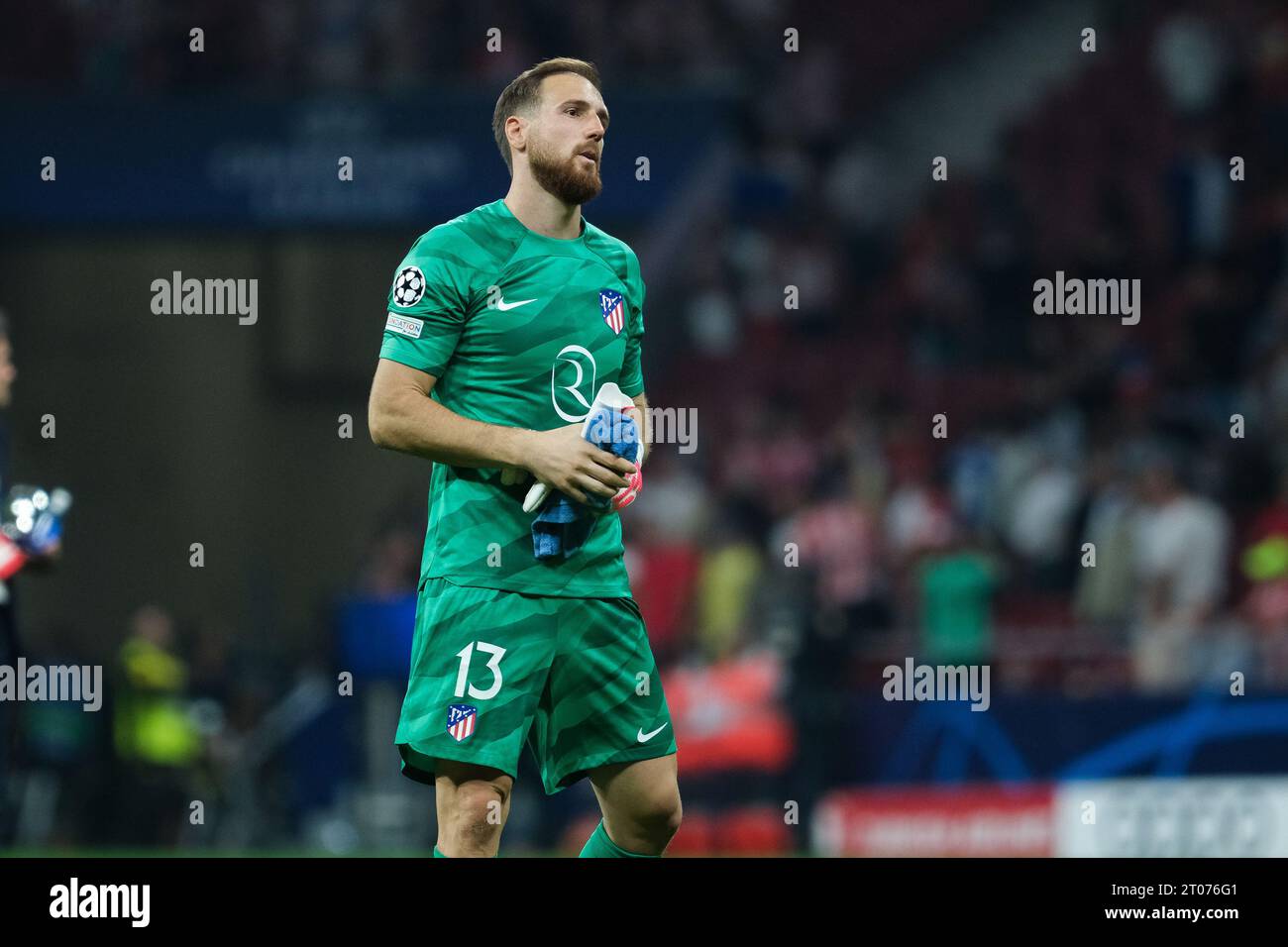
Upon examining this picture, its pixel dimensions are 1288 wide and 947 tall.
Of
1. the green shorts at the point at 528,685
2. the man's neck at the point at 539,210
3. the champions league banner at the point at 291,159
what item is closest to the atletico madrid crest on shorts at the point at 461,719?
the green shorts at the point at 528,685

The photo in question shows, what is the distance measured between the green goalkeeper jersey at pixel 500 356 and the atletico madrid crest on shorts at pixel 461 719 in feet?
0.98

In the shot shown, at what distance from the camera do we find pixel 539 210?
5.08m

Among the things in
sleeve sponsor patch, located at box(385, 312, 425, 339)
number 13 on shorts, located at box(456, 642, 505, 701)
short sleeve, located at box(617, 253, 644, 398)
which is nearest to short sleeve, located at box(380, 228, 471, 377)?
sleeve sponsor patch, located at box(385, 312, 425, 339)

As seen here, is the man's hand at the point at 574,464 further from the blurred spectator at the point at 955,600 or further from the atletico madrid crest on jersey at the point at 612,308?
the blurred spectator at the point at 955,600

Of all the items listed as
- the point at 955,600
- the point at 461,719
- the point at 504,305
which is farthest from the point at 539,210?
the point at 955,600

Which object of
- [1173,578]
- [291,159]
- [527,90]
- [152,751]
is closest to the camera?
[527,90]

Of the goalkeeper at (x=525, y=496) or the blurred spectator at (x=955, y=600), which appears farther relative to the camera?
the blurred spectator at (x=955, y=600)

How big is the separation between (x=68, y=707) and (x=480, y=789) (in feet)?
32.1

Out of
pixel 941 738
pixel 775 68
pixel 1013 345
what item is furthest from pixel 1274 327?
pixel 775 68

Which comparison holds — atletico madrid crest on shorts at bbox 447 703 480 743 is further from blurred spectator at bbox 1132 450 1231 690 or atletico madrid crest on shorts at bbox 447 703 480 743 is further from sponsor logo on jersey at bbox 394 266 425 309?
blurred spectator at bbox 1132 450 1231 690

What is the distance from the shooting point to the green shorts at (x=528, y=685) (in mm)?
4828

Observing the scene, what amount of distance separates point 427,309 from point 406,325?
0.20 feet

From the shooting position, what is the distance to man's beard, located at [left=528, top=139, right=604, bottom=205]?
5.00m

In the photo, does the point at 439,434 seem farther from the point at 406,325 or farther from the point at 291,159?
the point at 291,159
